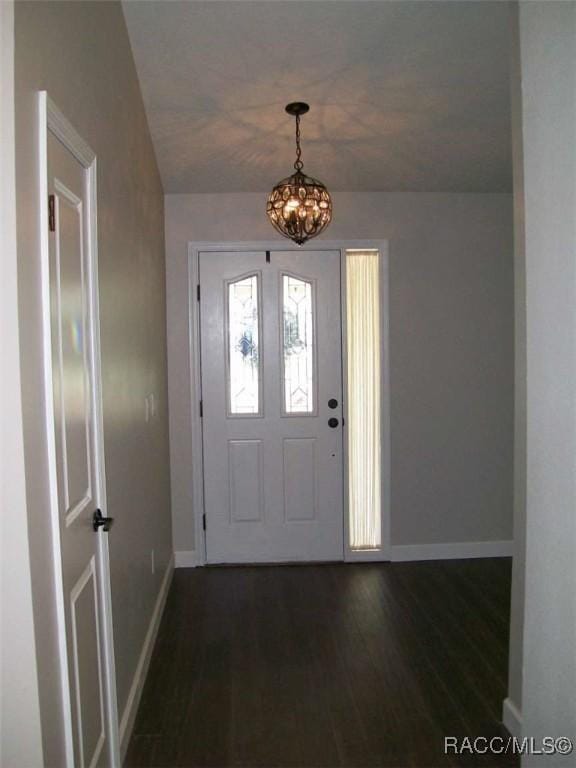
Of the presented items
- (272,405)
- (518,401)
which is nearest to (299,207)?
(518,401)

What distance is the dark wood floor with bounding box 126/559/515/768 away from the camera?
2.30 metres

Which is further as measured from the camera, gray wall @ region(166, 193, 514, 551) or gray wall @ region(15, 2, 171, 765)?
gray wall @ region(166, 193, 514, 551)

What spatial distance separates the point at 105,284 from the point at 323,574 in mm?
2580

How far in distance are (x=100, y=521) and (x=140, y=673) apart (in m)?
1.08

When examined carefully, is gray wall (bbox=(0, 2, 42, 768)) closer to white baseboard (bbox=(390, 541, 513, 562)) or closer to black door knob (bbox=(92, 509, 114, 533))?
black door knob (bbox=(92, 509, 114, 533))

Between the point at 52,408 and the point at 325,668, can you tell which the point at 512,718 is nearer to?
the point at 325,668

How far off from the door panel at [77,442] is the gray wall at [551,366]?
117 centimetres

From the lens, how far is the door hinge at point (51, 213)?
1542 millimetres

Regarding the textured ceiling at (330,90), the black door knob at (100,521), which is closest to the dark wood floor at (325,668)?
the black door knob at (100,521)

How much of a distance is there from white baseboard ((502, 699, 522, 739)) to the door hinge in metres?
2.27

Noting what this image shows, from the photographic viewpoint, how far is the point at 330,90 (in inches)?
118

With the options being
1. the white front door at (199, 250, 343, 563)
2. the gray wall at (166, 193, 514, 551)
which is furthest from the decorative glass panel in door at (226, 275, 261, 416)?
the gray wall at (166, 193, 514, 551)

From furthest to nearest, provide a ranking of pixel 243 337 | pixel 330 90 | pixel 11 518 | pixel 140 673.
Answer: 1. pixel 243 337
2. pixel 330 90
3. pixel 140 673
4. pixel 11 518

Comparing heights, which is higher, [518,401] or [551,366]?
[551,366]
